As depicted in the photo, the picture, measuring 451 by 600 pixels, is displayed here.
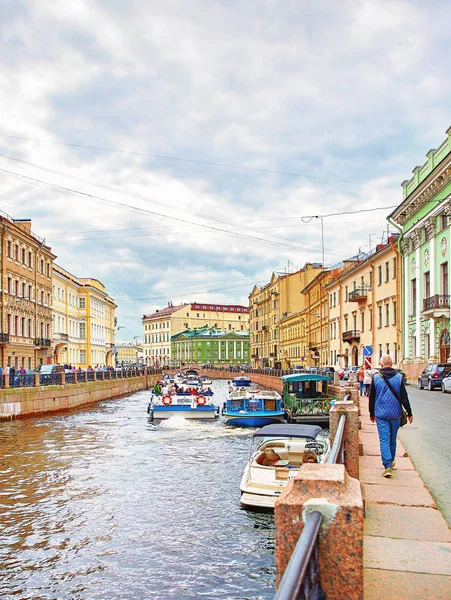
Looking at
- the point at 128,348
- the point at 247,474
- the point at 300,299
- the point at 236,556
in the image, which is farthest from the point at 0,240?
the point at 128,348

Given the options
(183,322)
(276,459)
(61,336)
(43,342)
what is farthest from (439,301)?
(183,322)

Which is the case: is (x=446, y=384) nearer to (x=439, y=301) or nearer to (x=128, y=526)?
(x=439, y=301)

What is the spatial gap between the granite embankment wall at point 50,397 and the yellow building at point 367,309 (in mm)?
21463

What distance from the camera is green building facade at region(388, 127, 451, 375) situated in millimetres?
36084

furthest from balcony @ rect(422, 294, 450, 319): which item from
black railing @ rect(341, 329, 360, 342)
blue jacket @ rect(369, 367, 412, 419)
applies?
blue jacket @ rect(369, 367, 412, 419)

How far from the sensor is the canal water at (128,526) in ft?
28.9

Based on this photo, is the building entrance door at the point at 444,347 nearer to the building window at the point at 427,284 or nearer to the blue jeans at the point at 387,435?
the building window at the point at 427,284

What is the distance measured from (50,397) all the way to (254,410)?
12.2 meters

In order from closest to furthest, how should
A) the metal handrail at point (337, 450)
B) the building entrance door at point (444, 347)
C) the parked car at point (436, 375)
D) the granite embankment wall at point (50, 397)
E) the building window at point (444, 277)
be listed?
the metal handrail at point (337, 450) → the granite embankment wall at point (50, 397) → the parked car at point (436, 375) → the building entrance door at point (444, 347) → the building window at point (444, 277)

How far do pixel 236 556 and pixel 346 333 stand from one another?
4758 cm

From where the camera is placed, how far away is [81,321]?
77750mm

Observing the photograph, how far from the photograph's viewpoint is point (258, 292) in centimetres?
11175

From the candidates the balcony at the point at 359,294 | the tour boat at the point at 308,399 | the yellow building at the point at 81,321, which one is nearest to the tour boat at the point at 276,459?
the tour boat at the point at 308,399

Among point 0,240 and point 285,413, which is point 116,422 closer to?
point 285,413
